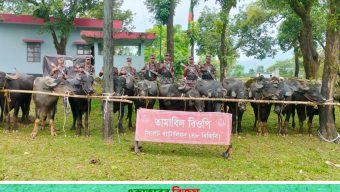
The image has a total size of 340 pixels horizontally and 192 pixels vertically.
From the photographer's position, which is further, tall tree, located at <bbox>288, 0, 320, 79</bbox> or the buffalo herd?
tall tree, located at <bbox>288, 0, 320, 79</bbox>

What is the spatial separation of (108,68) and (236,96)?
4.35m

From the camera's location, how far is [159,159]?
32.9 ft

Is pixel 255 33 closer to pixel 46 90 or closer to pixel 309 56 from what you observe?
pixel 309 56

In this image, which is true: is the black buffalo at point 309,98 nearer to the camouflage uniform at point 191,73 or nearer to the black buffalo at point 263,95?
the black buffalo at point 263,95

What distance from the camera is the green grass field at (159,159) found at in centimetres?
866

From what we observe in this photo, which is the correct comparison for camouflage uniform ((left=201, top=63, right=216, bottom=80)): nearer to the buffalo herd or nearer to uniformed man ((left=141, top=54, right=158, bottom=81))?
the buffalo herd

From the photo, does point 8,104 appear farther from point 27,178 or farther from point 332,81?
point 332,81

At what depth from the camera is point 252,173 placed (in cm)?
909

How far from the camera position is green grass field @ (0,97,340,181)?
28.4 ft

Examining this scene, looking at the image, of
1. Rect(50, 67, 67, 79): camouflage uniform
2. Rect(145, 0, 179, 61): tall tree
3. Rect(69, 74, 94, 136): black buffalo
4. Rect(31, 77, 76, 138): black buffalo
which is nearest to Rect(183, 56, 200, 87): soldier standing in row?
Rect(69, 74, 94, 136): black buffalo

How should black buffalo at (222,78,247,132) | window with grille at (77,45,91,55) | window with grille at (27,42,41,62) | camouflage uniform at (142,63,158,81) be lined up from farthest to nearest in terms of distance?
window with grille at (77,45,91,55)
window with grille at (27,42,41,62)
camouflage uniform at (142,63,158,81)
black buffalo at (222,78,247,132)

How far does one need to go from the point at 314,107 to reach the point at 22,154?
9.39 meters

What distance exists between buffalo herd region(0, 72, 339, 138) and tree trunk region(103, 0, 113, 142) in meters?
0.83

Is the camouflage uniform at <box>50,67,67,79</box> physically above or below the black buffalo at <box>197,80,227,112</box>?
above
